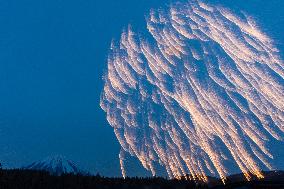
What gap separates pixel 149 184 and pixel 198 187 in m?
2.80

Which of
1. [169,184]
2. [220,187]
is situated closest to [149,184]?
[169,184]

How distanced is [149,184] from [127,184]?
133cm

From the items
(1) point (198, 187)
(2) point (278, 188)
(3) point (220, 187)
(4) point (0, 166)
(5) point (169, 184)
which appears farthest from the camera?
(4) point (0, 166)

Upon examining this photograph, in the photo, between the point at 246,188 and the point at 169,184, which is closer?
the point at 246,188

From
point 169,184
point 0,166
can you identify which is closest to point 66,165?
point 0,166

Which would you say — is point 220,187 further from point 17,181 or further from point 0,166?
point 0,166

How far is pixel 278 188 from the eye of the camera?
18516 mm

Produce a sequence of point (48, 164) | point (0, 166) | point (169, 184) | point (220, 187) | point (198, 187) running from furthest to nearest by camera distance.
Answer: point (48, 164) → point (0, 166) → point (169, 184) → point (198, 187) → point (220, 187)

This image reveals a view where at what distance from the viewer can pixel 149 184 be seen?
22.7m

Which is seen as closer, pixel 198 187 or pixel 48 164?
pixel 198 187

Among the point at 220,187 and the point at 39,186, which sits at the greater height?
the point at 39,186

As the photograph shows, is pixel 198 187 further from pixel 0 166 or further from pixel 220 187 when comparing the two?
pixel 0 166

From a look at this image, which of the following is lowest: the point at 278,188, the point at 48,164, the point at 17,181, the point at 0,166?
the point at 278,188

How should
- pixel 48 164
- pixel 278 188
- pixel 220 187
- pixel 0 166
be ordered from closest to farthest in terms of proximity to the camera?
pixel 278 188 < pixel 220 187 < pixel 0 166 < pixel 48 164
